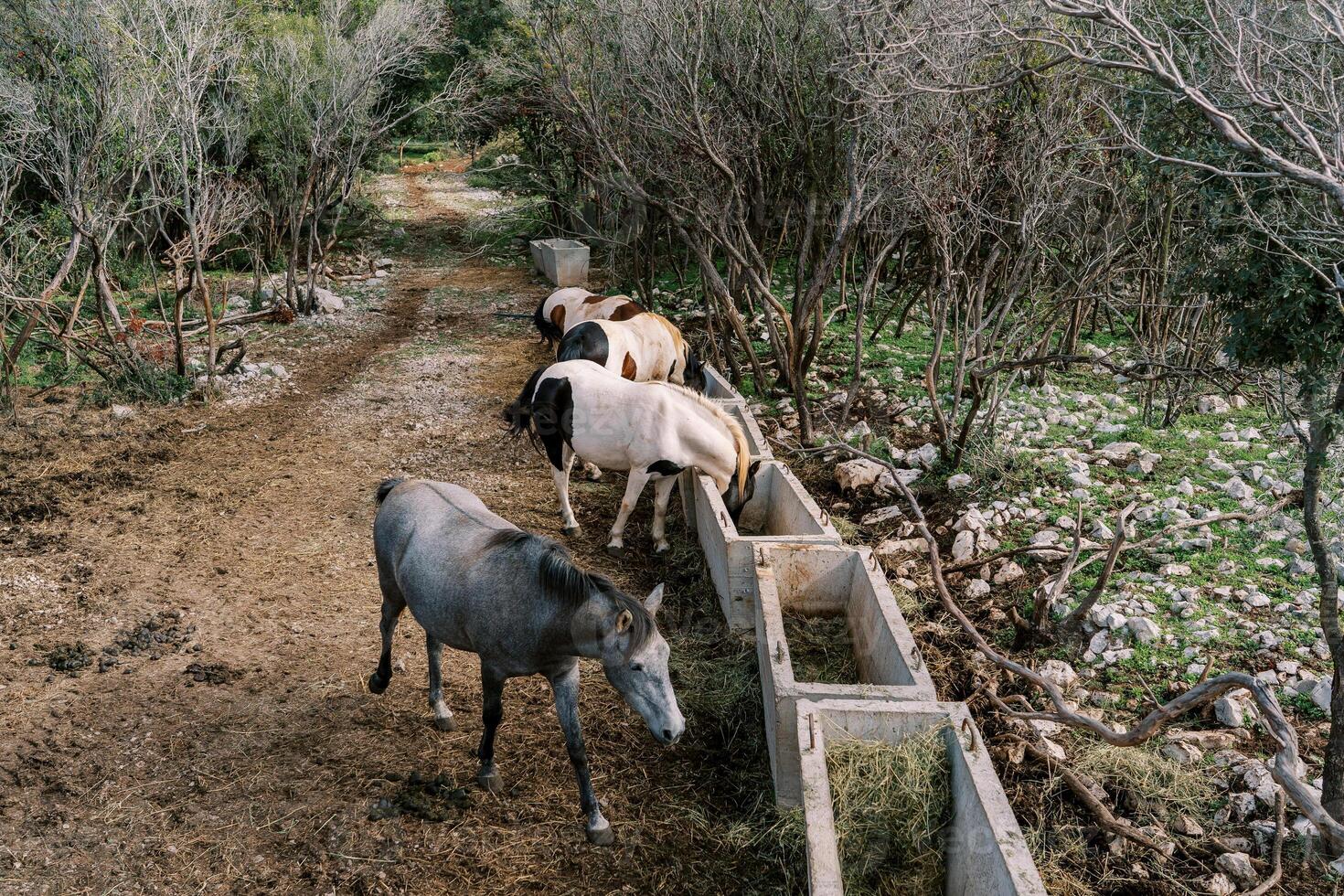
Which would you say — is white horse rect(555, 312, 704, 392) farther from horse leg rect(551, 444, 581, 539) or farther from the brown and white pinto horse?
horse leg rect(551, 444, 581, 539)

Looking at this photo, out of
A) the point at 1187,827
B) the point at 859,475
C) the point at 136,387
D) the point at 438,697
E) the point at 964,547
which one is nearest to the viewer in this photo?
the point at 1187,827

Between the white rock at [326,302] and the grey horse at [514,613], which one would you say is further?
the white rock at [326,302]

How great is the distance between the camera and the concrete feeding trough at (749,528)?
510 cm

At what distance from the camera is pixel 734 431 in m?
6.17

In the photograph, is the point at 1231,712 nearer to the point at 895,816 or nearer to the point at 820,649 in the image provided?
the point at 895,816

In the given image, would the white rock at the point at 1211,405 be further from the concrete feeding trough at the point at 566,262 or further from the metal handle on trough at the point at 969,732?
the concrete feeding trough at the point at 566,262

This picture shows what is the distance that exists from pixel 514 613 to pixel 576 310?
678 centimetres

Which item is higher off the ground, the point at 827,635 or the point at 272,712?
the point at 827,635

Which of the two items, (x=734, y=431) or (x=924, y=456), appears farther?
(x=924, y=456)

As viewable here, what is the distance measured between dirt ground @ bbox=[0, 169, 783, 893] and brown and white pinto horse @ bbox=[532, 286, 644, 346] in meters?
1.94

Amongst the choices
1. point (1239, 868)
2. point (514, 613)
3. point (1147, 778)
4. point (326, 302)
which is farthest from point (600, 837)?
point (326, 302)

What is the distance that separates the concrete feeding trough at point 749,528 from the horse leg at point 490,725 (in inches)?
62.9

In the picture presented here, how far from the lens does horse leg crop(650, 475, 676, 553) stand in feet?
21.1

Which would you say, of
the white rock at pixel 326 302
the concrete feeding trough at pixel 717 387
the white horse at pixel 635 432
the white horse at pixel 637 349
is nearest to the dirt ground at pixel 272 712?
the white horse at pixel 635 432
